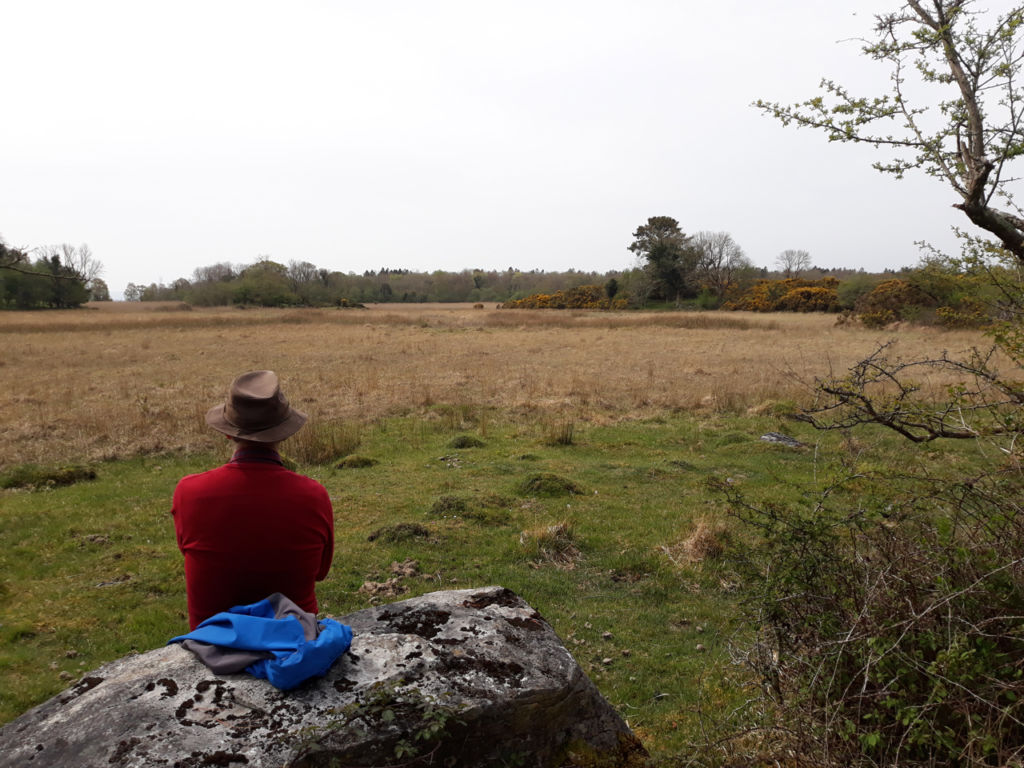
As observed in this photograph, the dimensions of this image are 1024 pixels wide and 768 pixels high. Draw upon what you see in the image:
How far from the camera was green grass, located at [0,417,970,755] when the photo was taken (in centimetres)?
518

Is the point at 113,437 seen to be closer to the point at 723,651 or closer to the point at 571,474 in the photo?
the point at 571,474

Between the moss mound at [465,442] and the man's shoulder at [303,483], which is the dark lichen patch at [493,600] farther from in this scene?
the moss mound at [465,442]

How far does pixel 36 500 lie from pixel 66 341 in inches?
1249

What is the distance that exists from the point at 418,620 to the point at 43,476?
10.3 m

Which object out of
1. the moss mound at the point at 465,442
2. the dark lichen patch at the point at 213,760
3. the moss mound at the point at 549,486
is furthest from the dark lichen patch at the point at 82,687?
the moss mound at the point at 465,442

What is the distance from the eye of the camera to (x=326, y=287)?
9481 centimetres

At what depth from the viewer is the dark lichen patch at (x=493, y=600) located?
352 centimetres

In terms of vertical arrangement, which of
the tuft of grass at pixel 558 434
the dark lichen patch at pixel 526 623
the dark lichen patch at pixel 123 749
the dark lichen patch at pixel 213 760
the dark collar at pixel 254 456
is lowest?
the tuft of grass at pixel 558 434

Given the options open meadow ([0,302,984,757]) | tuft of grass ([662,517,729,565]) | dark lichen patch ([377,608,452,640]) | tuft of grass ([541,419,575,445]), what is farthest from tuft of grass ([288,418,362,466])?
dark lichen patch ([377,608,452,640])

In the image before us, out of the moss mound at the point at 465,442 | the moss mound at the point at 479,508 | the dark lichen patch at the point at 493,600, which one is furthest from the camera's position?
the moss mound at the point at 465,442

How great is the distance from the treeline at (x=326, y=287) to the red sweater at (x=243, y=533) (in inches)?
3004

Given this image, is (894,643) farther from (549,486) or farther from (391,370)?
(391,370)

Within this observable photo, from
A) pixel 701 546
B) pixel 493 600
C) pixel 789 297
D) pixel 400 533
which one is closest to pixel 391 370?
pixel 400 533

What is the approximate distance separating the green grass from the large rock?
115 centimetres
